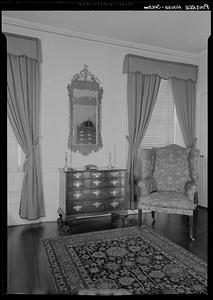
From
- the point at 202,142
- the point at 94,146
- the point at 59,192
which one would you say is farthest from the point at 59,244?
the point at 202,142

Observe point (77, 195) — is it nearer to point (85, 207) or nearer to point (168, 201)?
point (85, 207)

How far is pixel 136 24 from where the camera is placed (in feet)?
12.1

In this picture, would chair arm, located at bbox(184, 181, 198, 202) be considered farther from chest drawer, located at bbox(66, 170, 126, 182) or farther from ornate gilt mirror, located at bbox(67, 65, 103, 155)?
ornate gilt mirror, located at bbox(67, 65, 103, 155)

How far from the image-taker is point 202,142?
4.95 meters

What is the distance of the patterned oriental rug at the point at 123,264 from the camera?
1.99 meters

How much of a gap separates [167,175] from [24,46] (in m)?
3.15

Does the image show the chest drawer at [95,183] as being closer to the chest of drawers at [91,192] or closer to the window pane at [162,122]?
the chest of drawers at [91,192]

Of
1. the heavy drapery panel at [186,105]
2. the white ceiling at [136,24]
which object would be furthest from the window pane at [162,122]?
the white ceiling at [136,24]

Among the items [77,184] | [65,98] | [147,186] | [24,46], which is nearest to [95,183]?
[77,184]

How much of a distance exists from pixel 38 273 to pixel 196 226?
2.58 metres

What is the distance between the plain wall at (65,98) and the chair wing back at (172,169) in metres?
0.75

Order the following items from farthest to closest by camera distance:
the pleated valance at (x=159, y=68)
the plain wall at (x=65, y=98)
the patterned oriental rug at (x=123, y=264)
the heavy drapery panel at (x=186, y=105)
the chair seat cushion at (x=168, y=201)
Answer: the heavy drapery panel at (x=186, y=105) → the pleated valance at (x=159, y=68) → the plain wall at (x=65, y=98) → the chair seat cushion at (x=168, y=201) → the patterned oriental rug at (x=123, y=264)

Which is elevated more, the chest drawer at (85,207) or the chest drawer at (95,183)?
the chest drawer at (95,183)
